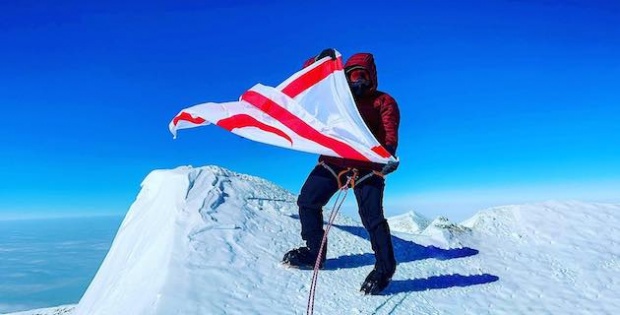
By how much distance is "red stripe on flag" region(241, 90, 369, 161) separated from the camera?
487 cm

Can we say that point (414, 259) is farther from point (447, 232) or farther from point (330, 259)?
point (447, 232)

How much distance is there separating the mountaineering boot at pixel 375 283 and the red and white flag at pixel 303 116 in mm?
1310

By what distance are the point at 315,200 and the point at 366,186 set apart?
0.64 metres

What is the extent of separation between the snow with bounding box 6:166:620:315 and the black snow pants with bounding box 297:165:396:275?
431 millimetres

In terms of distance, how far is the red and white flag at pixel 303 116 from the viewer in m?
4.95

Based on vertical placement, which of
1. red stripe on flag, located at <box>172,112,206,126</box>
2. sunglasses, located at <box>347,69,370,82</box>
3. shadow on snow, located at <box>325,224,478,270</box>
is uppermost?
sunglasses, located at <box>347,69,370,82</box>

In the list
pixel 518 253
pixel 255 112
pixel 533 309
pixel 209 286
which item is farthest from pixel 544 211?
pixel 209 286

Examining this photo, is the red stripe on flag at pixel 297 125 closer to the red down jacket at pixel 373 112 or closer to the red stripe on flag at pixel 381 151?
the red stripe on flag at pixel 381 151

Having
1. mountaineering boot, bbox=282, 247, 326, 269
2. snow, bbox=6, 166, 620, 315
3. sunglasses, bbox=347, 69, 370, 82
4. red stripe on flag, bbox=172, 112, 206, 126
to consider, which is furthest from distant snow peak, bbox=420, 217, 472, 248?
red stripe on flag, bbox=172, 112, 206, 126

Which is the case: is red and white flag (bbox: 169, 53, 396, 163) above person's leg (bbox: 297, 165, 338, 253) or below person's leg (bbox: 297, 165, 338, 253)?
above

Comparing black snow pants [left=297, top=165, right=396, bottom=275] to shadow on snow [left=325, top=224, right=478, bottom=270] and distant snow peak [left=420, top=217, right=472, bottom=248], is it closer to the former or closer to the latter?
shadow on snow [left=325, top=224, right=478, bottom=270]

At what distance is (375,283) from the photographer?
5094 millimetres

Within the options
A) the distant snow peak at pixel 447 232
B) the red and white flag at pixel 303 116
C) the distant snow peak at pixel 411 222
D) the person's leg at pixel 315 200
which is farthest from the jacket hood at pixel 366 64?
the distant snow peak at pixel 411 222

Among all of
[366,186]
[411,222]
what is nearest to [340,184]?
[366,186]
